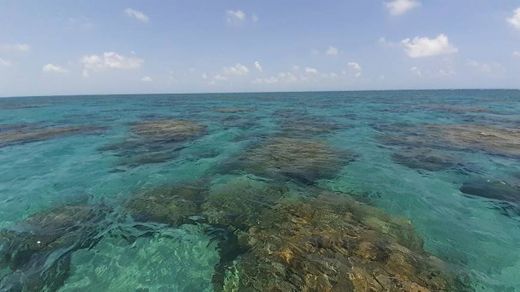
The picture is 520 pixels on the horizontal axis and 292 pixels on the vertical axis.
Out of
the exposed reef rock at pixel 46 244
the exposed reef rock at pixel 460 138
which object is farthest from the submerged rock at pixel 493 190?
the exposed reef rock at pixel 46 244

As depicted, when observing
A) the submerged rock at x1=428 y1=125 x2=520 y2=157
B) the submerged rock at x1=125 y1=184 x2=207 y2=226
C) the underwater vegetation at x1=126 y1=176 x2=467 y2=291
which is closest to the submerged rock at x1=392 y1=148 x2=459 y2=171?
the submerged rock at x1=428 y1=125 x2=520 y2=157

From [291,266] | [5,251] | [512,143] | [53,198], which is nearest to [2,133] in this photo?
[53,198]

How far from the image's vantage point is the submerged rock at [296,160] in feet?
55.3

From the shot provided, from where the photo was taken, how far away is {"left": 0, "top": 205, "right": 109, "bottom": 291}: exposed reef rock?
8453 millimetres

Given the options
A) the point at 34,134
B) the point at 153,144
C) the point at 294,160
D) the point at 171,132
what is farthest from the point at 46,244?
the point at 34,134

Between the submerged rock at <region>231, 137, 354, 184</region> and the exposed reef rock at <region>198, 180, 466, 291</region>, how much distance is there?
375 centimetres

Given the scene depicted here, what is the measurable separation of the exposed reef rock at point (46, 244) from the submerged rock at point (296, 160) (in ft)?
27.2

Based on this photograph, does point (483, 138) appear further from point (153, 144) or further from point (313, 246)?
point (153, 144)

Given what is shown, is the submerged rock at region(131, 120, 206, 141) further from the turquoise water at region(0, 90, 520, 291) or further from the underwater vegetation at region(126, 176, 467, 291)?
the underwater vegetation at region(126, 176, 467, 291)

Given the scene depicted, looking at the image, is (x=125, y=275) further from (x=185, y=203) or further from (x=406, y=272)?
(x=406, y=272)

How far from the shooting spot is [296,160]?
1948 centimetres

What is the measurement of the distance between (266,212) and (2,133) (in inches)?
1326

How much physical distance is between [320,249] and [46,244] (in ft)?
27.1

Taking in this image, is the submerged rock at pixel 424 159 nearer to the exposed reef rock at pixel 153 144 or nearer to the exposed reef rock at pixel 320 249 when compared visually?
the exposed reef rock at pixel 320 249
